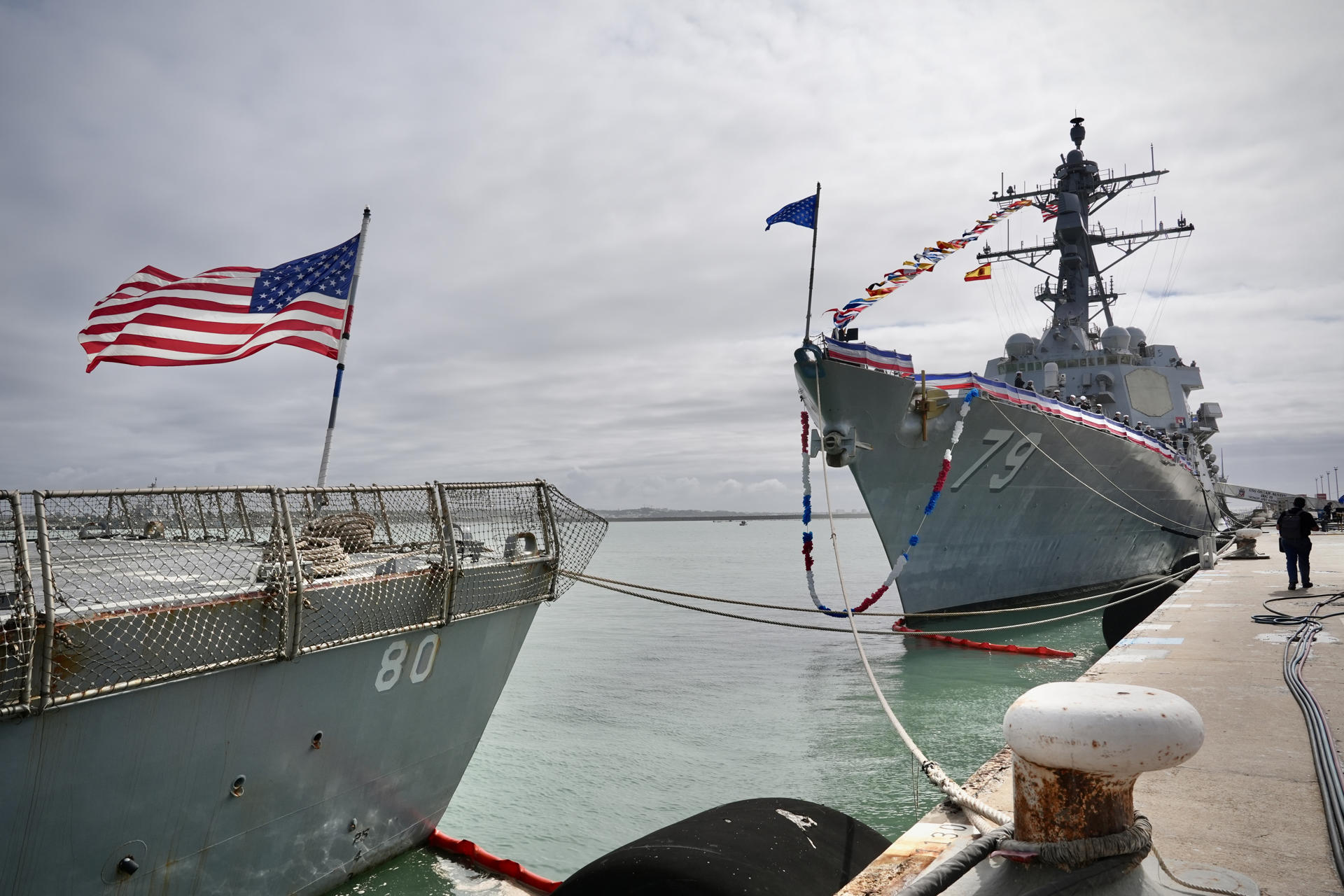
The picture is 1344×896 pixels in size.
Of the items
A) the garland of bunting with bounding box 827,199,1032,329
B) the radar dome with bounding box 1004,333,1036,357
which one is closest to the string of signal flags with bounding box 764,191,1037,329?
the garland of bunting with bounding box 827,199,1032,329

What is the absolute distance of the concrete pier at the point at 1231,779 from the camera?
2572 mm

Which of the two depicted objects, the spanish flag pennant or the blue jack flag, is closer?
the blue jack flag

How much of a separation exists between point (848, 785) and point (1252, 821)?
518 cm

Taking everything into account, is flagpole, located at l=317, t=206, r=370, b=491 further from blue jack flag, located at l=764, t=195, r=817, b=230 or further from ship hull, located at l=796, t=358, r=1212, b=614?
ship hull, located at l=796, t=358, r=1212, b=614

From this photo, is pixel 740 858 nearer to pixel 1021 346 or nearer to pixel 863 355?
pixel 863 355

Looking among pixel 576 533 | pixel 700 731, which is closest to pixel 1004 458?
pixel 700 731

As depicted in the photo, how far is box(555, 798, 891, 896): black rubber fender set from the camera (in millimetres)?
2949

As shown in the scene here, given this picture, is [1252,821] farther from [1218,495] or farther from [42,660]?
[1218,495]

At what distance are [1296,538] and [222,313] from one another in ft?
39.8

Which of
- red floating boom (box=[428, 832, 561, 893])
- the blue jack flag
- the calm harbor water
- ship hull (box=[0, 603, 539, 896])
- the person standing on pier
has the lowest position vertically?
the calm harbor water

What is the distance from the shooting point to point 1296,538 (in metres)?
9.71

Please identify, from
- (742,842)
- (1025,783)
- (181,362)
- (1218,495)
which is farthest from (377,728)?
(1218,495)

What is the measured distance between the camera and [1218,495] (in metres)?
29.5

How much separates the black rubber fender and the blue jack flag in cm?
822
